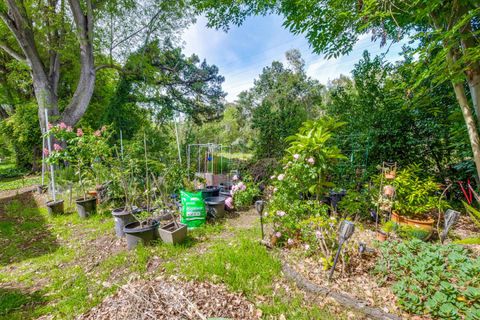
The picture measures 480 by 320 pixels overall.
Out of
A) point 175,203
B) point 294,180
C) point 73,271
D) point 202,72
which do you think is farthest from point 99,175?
point 202,72

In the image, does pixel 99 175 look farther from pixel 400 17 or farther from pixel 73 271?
pixel 400 17

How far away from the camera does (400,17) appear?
2709 millimetres

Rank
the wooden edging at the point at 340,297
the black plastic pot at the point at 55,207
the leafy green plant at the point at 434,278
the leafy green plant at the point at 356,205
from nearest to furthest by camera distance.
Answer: the leafy green plant at the point at 434,278, the wooden edging at the point at 340,297, the leafy green plant at the point at 356,205, the black plastic pot at the point at 55,207

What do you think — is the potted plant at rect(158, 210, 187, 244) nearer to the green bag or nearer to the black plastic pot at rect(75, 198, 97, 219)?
the green bag

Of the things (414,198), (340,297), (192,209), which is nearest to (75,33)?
(192,209)

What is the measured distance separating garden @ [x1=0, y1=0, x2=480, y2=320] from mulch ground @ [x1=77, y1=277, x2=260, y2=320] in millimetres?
12

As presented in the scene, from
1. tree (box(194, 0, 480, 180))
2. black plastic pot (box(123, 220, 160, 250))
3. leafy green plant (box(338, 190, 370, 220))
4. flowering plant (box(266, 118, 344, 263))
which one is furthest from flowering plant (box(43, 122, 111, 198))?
leafy green plant (box(338, 190, 370, 220))

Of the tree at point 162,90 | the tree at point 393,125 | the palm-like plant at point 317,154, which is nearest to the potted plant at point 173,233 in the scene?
the palm-like plant at point 317,154

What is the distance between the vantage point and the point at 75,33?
6.83 m

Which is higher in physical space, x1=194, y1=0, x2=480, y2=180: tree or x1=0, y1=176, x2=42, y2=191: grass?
x1=194, y1=0, x2=480, y2=180: tree

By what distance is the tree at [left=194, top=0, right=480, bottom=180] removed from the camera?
188 cm

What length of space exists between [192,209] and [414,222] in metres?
3.11

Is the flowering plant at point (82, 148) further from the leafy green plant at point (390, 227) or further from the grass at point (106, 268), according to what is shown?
the leafy green plant at point (390, 227)

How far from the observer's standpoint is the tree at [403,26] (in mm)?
1879
